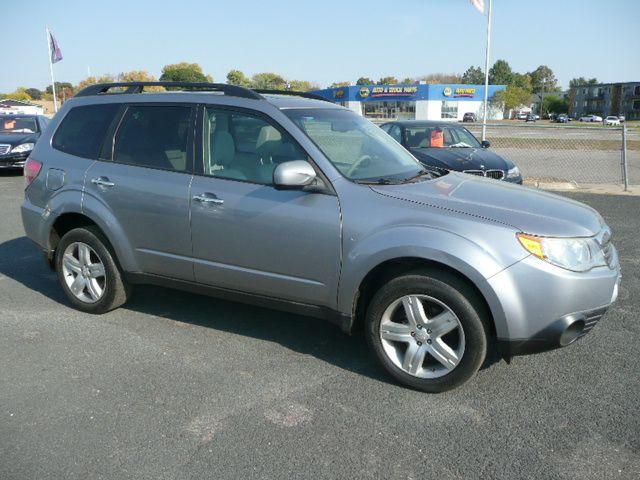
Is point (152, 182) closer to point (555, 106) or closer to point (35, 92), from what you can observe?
point (35, 92)

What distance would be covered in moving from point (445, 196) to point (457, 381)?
1.14 metres

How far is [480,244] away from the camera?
126 inches

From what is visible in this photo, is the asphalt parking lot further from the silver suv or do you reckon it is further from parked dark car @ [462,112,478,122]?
parked dark car @ [462,112,478,122]

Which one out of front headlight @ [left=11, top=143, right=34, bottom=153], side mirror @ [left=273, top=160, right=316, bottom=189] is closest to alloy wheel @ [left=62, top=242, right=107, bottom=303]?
side mirror @ [left=273, top=160, right=316, bottom=189]

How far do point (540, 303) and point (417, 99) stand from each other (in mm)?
79047

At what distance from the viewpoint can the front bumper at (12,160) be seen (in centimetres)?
1377

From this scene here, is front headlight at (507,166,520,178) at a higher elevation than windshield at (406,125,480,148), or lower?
lower

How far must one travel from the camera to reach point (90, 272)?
4.75 metres

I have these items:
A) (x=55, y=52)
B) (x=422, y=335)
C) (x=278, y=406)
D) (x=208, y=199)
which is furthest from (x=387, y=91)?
(x=278, y=406)

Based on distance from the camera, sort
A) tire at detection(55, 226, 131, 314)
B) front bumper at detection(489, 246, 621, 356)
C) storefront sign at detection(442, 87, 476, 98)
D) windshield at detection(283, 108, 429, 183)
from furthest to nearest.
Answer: storefront sign at detection(442, 87, 476, 98) → tire at detection(55, 226, 131, 314) → windshield at detection(283, 108, 429, 183) → front bumper at detection(489, 246, 621, 356)

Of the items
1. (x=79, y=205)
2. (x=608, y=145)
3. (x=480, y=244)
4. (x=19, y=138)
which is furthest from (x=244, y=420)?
(x=608, y=145)

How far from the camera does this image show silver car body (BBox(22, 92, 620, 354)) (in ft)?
10.4

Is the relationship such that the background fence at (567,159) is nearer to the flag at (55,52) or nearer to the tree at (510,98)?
the flag at (55,52)

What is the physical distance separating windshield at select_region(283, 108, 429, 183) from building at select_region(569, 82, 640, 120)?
118 meters
